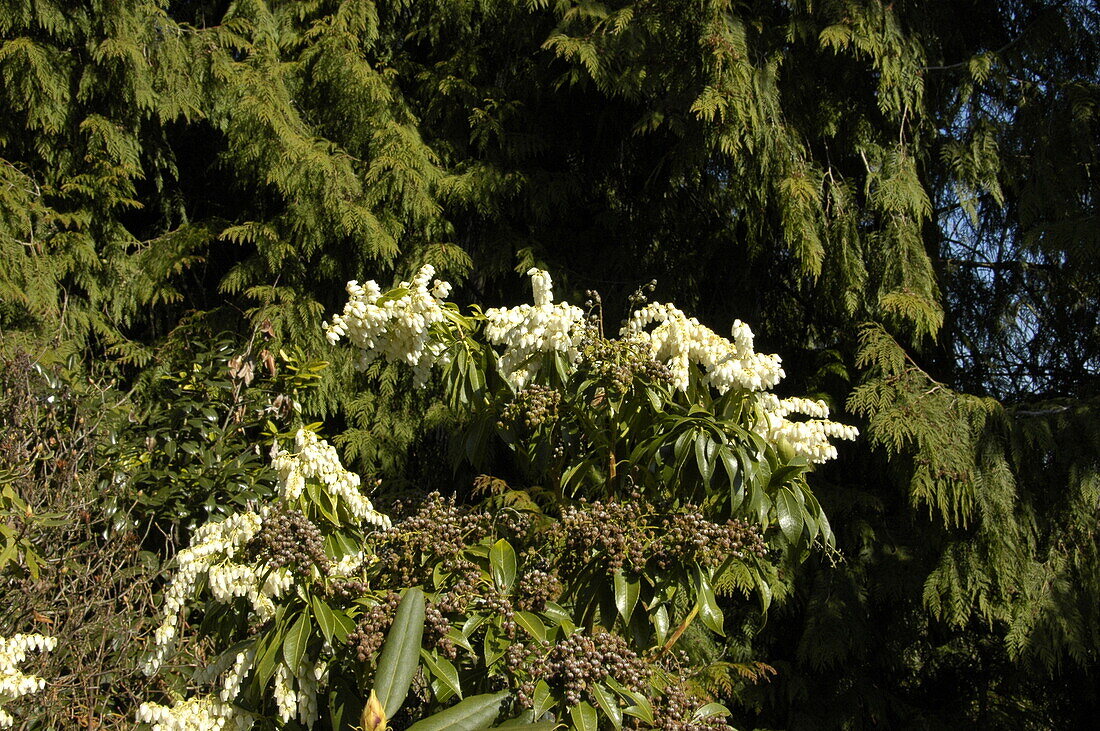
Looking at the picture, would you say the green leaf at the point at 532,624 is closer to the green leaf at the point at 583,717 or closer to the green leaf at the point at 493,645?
the green leaf at the point at 493,645

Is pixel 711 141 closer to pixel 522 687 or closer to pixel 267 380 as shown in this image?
pixel 267 380

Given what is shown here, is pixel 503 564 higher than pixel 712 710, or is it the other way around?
pixel 503 564

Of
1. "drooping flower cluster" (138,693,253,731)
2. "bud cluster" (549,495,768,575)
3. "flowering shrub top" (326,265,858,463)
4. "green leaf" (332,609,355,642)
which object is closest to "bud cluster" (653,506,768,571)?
"bud cluster" (549,495,768,575)

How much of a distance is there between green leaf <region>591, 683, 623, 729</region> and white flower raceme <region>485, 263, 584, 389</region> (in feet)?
2.47

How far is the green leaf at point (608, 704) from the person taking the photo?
1.44 meters

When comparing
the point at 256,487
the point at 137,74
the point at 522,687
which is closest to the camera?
the point at 522,687

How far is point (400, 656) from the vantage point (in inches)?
55.7

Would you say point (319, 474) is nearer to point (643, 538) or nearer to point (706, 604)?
point (643, 538)

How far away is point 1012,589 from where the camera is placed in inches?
120

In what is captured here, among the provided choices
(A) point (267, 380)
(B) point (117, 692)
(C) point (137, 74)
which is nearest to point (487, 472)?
(A) point (267, 380)

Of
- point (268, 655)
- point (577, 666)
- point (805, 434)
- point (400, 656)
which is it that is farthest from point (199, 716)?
point (805, 434)

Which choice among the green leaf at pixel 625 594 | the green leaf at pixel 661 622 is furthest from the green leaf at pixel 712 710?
the green leaf at pixel 625 594

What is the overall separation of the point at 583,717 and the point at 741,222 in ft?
8.52

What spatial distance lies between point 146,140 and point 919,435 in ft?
11.0
